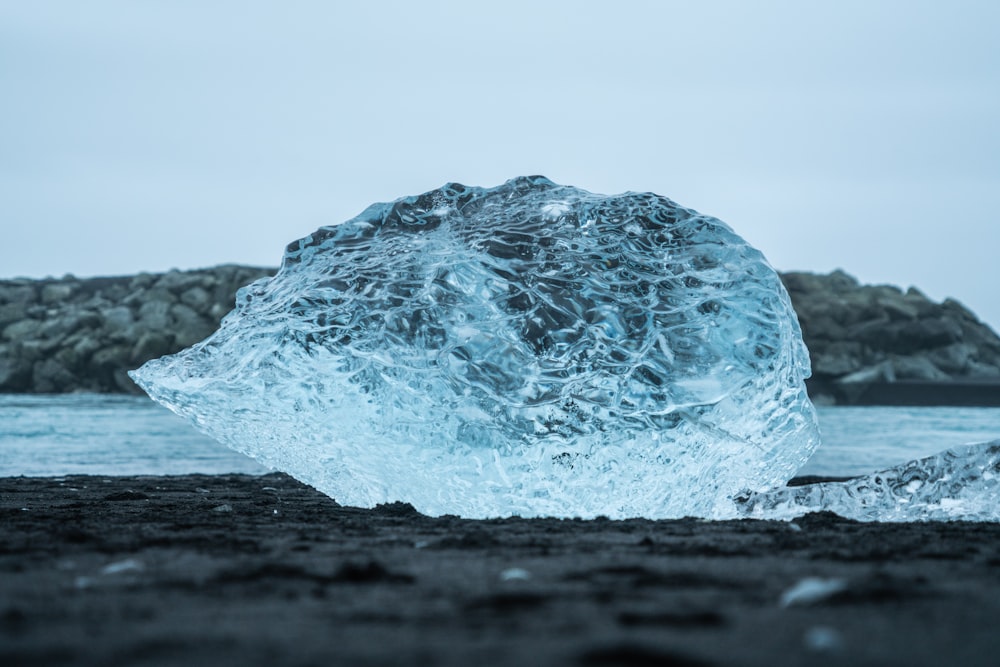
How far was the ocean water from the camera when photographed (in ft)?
45.5

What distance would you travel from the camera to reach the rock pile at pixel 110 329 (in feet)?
130

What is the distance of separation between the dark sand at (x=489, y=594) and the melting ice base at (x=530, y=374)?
78 centimetres

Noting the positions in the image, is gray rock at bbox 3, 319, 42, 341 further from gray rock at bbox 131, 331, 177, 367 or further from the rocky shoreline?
gray rock at bbox 131, 331, 177, 367

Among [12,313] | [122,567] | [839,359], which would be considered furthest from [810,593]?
[12,313]

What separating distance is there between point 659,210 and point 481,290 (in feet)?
5.39

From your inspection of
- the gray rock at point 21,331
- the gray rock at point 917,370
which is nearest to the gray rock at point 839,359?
the gray rock at point 917,370

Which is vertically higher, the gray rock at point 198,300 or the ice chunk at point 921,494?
the gray rock at point 198,300

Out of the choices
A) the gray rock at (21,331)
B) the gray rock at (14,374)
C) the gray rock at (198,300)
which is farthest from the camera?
the gray rock at (21,331)

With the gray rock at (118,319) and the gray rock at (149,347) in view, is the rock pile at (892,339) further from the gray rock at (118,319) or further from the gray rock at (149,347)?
the gray rock at (118,319)

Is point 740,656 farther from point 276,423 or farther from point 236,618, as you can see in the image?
point 276,423

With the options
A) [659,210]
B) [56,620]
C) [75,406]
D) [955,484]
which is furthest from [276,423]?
[75,406]

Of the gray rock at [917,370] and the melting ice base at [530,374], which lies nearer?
the melting ice base at [530,374]

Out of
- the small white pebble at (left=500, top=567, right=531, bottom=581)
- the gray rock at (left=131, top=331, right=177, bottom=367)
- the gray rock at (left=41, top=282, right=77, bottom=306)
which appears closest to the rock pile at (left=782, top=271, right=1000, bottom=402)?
the gray rock at (left=131, top=331, right=177, bottom=367)

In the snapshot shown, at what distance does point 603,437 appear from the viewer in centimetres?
659
